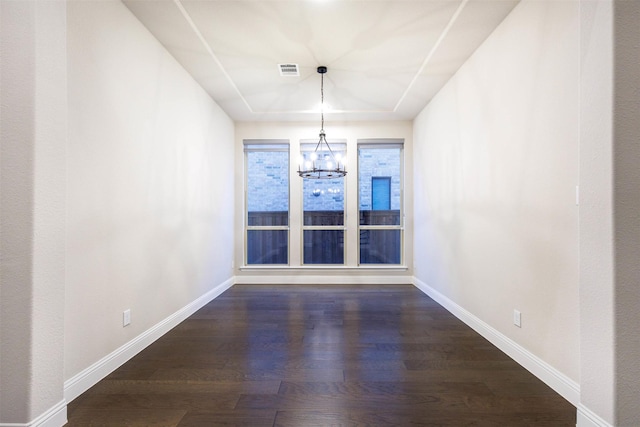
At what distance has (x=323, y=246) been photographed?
5648 mm

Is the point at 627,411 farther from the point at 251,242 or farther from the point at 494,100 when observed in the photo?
the point at 251,242

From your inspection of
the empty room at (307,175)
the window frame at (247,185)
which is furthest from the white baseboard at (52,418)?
the window frame at (247,185)

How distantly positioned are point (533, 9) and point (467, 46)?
2.68 ft

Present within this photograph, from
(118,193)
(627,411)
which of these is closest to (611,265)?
(627,411)

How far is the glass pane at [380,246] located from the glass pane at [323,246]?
1.41 ft

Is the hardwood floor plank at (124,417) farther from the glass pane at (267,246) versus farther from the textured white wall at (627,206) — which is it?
the glass pane at (267,246)

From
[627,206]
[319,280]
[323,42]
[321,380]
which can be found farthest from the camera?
[319,280]

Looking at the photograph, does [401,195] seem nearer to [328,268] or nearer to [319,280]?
[328,268]

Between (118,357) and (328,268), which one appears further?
(328,268)

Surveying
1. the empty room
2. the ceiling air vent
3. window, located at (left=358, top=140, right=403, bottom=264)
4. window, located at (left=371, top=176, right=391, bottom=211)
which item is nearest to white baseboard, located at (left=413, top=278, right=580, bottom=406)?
the empty room

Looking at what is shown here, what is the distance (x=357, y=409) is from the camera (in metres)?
1.79

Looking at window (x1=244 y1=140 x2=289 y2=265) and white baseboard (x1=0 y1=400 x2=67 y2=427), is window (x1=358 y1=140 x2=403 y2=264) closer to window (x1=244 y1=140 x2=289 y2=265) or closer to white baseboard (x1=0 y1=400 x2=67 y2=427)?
window (x1=244 y1=140 x2=289 y2=265)

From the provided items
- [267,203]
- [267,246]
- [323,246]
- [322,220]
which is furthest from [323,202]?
[267,246]

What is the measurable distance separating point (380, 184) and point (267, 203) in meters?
2.17
